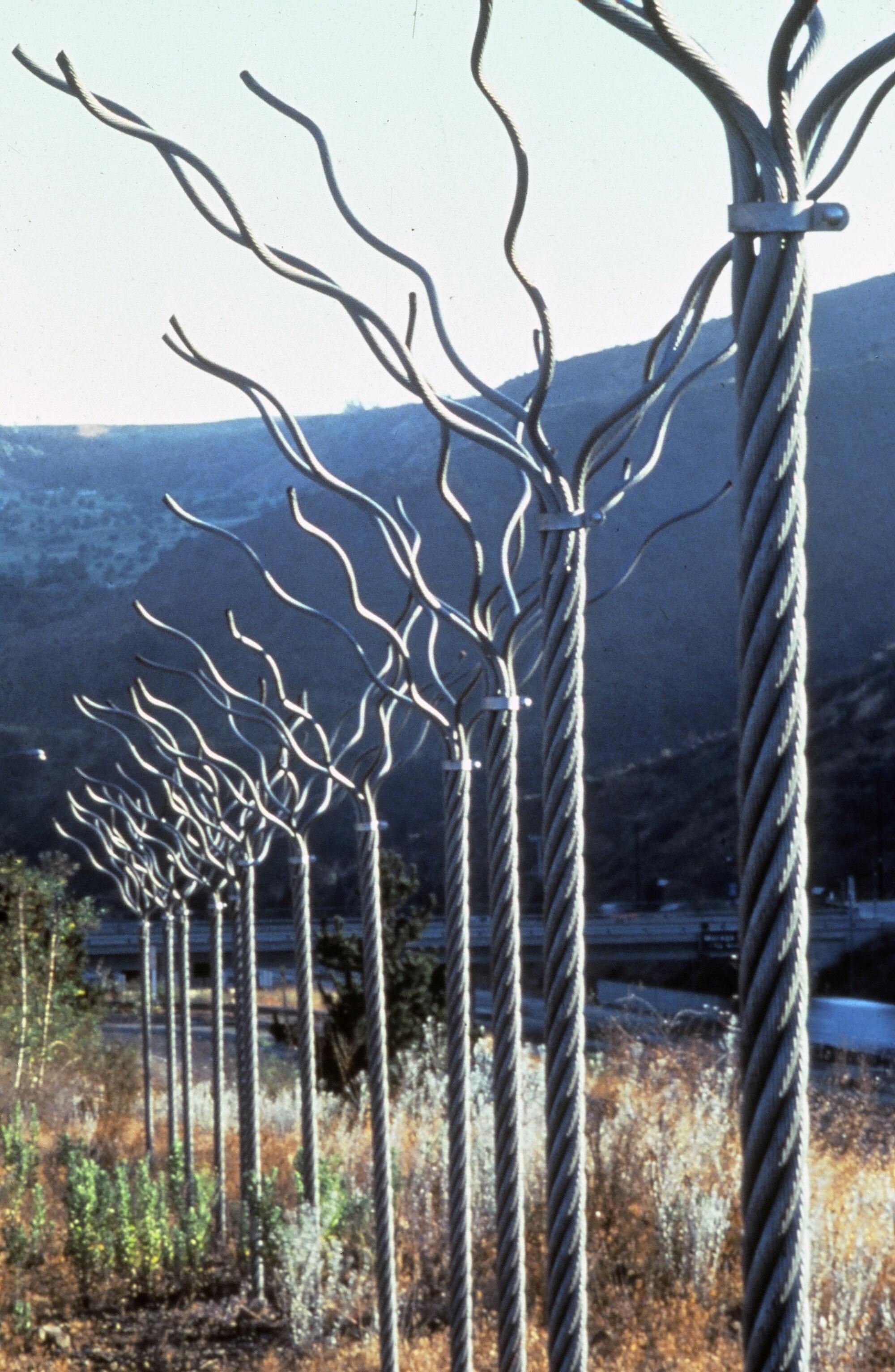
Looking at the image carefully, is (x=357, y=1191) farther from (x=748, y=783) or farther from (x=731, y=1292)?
(x=748, y=783)

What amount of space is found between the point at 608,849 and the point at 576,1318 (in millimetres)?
50801

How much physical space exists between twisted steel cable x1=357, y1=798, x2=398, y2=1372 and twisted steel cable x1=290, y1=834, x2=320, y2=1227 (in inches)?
54.0

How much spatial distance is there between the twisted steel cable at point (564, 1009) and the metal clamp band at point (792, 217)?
1066mm

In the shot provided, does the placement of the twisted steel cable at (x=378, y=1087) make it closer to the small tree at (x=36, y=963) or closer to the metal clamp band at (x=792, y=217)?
the metal clamp band at (x=792, y=217)

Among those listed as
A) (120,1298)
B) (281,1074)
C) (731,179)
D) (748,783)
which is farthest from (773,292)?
(281,1074)

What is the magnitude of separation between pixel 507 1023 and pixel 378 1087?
224 centimetres

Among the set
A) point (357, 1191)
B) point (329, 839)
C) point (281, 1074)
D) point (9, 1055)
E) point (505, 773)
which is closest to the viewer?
point (505, 773)

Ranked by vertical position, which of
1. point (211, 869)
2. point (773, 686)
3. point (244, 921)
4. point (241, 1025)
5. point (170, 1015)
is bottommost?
point (170, 1015)

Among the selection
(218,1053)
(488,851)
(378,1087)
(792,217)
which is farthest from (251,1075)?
(792,217)

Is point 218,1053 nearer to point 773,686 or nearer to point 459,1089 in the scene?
point 459,1089

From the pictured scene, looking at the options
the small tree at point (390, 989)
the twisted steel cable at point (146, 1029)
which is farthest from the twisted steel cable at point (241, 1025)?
the small tree at point (390, 989)

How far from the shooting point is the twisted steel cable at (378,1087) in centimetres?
518

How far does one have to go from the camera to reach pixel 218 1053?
33.2 feet

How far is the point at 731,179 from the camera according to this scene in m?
1.54
